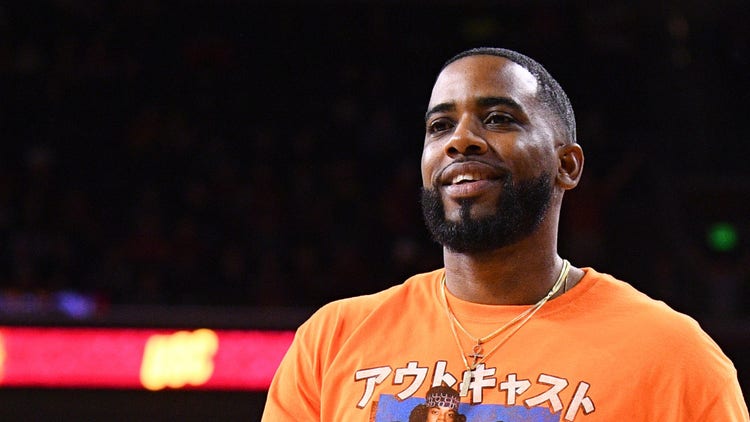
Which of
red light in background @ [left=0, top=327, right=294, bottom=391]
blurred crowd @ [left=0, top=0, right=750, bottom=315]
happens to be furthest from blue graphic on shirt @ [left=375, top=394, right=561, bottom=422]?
blurred crowd @ [left=0, top=0, right=750, bottom=315]

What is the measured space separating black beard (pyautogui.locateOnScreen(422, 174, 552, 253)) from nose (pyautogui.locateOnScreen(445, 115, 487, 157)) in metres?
0.09

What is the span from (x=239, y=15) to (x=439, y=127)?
28.3 ft

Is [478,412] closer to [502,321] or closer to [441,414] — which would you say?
[441,414]

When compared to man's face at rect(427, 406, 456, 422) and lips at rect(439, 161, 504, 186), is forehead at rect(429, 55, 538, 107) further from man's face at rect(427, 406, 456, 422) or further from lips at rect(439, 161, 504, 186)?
man's face at rect(427, 406, 456, 422)

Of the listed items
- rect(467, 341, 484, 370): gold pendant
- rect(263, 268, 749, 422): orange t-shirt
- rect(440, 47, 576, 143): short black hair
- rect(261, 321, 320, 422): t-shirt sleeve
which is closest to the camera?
rect(263, 268, 749, 422): orange t-shirt

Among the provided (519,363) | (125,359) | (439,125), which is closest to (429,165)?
(439,125)

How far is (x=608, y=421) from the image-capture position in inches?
74.7

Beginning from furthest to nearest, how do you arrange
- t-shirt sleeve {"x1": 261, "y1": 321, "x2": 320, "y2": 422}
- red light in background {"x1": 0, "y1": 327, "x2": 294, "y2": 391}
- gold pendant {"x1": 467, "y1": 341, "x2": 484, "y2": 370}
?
red light in background {"x1": 0, "y1": 327, "x2": 294, "y2": 391}, t-shirt sleeve {"x1": 261, "y1": 321, "x2": 320, "y2": 422}, gold pendant {"x1": 467, "y1": 341, "x2": 484, "y2": 370}

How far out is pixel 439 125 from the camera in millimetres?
2266

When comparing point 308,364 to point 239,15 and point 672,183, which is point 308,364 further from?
point 239,15

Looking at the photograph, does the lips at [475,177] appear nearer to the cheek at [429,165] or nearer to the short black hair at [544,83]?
the cheek at [429,165]

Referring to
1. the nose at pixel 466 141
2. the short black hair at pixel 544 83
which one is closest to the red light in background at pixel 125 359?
the short black hair at pixel 544 83

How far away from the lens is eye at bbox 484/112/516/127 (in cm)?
219

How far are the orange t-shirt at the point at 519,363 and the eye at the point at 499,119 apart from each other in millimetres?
372
